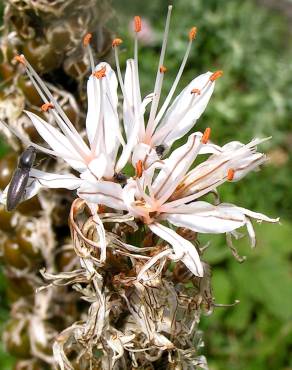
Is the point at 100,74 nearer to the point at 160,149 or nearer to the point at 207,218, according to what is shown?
the point at 160,149

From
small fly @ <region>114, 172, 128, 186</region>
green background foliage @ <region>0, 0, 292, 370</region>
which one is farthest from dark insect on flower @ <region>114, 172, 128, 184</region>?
green background foliage @ <region>0, 0, 292, 370</region>

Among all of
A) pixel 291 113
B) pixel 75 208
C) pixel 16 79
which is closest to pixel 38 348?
pixel 16 79

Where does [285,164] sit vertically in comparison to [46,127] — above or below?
below

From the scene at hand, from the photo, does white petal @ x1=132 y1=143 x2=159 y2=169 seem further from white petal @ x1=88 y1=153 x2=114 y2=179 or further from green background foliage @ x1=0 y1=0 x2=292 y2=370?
green background foliage @ x1=0 y1=0 x2=292 y2=370

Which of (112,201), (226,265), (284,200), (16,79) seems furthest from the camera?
(284,200)

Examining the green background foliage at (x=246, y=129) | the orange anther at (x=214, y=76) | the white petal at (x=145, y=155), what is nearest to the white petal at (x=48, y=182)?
the white petal at (x=145, y=155)

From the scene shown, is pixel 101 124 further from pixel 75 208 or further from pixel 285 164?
pixel 285 164

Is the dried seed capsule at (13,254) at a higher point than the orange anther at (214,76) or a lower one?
lower

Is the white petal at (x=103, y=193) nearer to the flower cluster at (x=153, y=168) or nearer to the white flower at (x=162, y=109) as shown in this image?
the flower cluster at (x=153, y=168)
